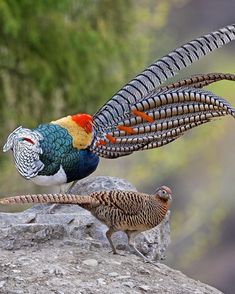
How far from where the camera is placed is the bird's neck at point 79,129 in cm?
550

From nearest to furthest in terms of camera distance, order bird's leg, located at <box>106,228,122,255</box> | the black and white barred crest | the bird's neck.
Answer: bird's leg, located at <box>106,228,122,255</box>
the black and white barred crest
the bird's neck

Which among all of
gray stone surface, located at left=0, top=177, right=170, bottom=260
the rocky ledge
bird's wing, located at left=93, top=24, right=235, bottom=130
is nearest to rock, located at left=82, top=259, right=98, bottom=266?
the rocky ledge

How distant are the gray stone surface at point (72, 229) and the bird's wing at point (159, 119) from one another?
39cm

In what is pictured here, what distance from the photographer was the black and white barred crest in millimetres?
5223

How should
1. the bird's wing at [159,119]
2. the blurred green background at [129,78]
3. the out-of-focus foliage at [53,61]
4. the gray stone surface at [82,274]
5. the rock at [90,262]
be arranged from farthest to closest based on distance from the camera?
the blurred green background at [129,78] → the out-of-focus foliage at [53,61] → the bird's wing at [159,119] → the rock at [90,262] → the gray stone surface at [82,274]

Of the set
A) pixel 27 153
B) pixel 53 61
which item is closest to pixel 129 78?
pixel 53 61

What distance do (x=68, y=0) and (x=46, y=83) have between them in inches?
43.3

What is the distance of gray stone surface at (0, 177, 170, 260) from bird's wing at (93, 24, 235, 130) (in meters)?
0.53

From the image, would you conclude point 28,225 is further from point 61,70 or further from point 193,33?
point 193,33

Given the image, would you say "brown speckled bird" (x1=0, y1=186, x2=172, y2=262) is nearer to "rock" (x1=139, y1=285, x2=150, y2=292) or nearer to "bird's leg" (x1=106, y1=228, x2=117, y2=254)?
"bird's leg" (x1=106, y1=228, x2=117, y2=254)

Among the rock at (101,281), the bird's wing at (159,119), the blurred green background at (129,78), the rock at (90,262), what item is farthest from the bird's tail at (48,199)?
the blurred green background at (129,78)

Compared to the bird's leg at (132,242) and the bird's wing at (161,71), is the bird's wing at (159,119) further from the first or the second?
the bird's leg at (132,242)

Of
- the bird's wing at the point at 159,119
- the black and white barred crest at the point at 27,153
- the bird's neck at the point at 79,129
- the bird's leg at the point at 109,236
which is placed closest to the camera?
the bird's leg at the point at 109,236

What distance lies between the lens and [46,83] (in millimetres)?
11289
